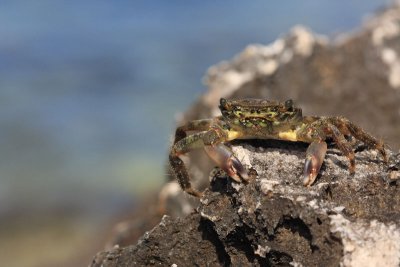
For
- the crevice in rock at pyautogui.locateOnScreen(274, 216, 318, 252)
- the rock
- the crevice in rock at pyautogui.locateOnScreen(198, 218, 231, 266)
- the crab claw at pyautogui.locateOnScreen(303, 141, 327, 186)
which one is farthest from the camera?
the crevice in rock at pyautogui.locateOnScreen(198, 218, 231, 266)

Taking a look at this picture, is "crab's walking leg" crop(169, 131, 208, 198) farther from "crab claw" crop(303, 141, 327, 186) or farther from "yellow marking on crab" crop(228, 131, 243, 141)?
"crab claw" crop(303, 141, 327, 186)

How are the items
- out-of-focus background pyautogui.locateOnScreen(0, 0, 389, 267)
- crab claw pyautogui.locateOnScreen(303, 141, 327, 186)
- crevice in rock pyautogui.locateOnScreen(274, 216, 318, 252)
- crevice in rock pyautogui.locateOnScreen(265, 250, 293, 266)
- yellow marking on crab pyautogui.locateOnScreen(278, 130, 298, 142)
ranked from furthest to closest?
1. out-of-focus background pyautogui.locateOnScreen(0, 0, 389, 267)
2. yellow marking on crab pyautogui.locateOnScreen(278, 130, 298, 142)
3. crab claw pyautogui.locateOnScreen(303, 141, 327, 186)
4. crevice in rock pyautogui.locateOnScreen(265, 250, 293, 266)
5. crevice in rock pyautogui.locateOnScreen(274, 216, 318, 252)

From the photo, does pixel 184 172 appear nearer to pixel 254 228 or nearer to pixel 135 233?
pixel 254 228

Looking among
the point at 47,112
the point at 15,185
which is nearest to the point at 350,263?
the point at 15,185

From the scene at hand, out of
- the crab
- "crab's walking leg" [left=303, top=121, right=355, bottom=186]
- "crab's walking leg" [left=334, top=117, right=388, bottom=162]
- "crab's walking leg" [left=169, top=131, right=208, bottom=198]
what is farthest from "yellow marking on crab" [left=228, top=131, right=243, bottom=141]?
"crab's walking leg" [left=334, top=117, right=388, bottom=162]

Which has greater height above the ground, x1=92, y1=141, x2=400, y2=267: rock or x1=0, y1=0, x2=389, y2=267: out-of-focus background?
x1=0, y1=0, x2=389, y2=267: out-of-focus background

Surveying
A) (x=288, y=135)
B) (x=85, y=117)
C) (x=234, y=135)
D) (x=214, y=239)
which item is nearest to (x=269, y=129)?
(x=288, y=135)
